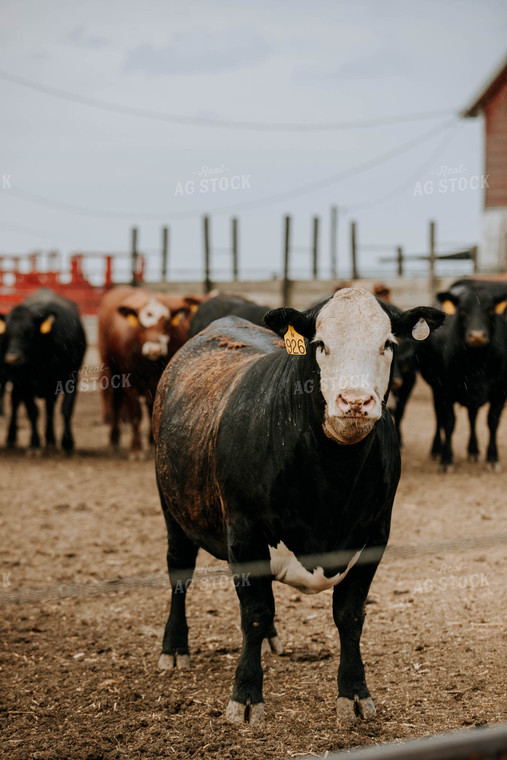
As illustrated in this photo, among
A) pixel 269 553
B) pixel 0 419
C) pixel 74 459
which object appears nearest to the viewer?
pixel 269 553

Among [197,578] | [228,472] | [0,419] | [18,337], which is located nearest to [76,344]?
[18,337]

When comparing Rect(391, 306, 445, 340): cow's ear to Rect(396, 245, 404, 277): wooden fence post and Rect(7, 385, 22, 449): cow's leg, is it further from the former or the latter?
Rect(396, 245, 404, 277): wooden fence post

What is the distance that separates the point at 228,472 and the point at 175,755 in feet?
3.43

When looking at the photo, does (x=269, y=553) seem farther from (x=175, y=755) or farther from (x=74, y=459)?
(x=74, y=459)

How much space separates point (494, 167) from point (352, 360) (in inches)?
705

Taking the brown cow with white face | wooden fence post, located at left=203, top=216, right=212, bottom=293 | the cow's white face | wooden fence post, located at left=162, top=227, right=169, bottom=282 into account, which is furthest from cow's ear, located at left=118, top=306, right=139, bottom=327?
wooden fence post, located at left=162, top=227, right=169, bottom=282

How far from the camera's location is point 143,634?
15.1ft

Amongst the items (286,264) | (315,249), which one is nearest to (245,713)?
(286,264)

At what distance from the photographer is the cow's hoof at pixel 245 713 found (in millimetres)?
3404

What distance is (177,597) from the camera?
167 inches

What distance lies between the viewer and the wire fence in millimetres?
3385

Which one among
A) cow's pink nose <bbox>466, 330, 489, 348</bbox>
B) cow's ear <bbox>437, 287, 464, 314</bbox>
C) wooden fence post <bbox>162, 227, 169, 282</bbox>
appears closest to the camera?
cow's pink nose <bbox>466, 330, 489, 348</bbox>

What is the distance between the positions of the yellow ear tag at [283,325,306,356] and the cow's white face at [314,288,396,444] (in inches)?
4.2

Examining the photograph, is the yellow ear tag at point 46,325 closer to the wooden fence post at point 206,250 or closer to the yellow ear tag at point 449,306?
the yellow ear tag at point 449,306
